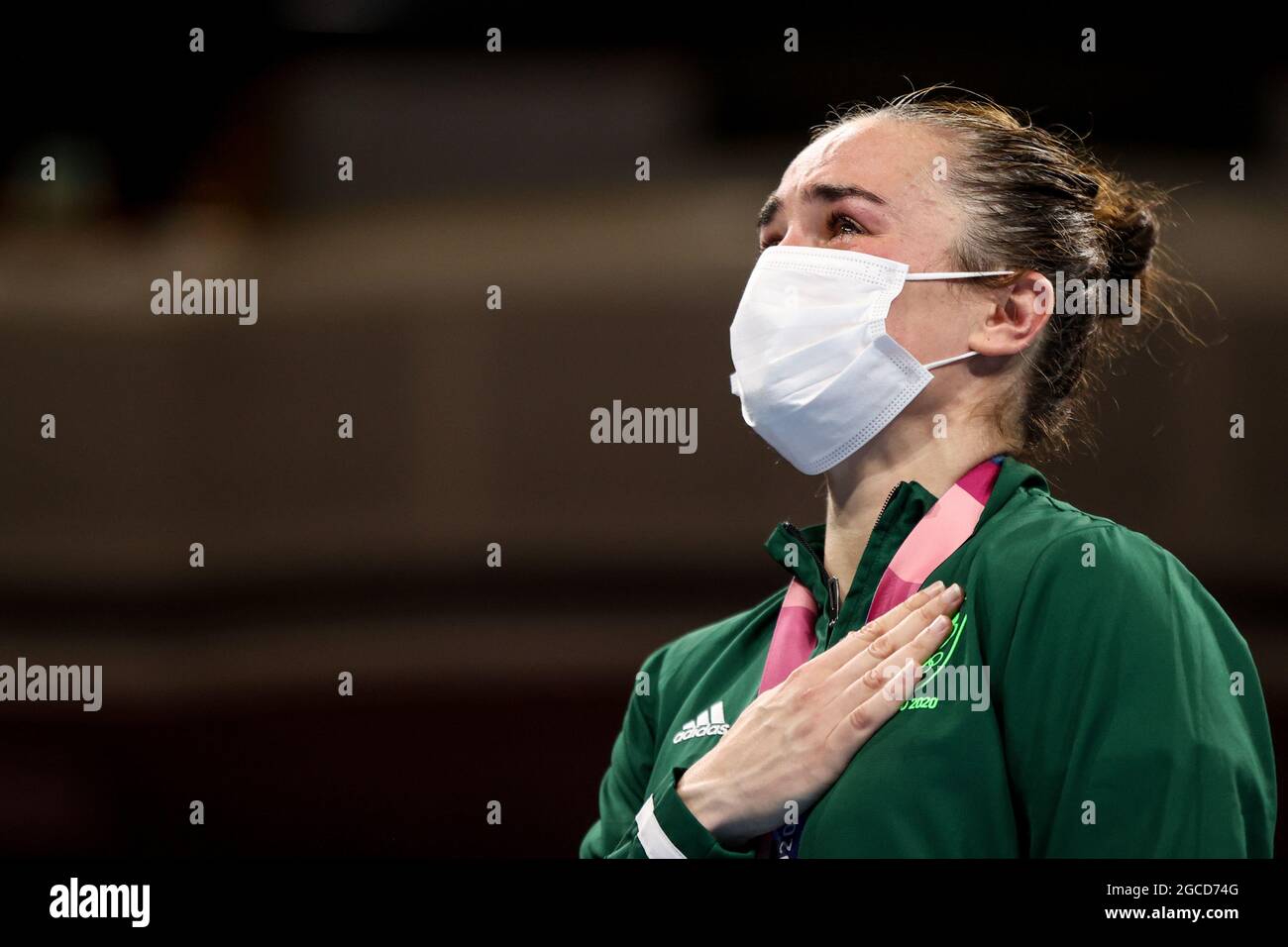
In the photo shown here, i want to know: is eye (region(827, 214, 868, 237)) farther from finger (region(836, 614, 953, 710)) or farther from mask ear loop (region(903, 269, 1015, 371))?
finger (region(836, 614, 953, 710))

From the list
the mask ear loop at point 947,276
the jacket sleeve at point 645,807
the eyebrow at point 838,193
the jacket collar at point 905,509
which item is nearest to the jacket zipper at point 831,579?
the jacket collar at point 905,509

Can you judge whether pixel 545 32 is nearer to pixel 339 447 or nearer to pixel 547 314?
pixel 547 314

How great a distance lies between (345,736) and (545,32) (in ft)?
6.96

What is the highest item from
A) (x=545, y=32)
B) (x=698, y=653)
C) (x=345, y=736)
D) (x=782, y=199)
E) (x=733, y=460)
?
(x=545, y=32)

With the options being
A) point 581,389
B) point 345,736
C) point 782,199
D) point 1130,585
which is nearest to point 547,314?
point 581,389

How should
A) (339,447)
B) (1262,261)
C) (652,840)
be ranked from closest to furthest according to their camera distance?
1. (652,840)
2. (1262,261)
3. (339,447)

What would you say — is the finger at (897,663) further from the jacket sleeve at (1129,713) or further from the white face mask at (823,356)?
the white face mask at (823,356)

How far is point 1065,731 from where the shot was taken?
5.33ft

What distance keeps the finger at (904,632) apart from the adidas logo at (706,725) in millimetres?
313

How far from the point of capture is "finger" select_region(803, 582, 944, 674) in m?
Result: 1.78

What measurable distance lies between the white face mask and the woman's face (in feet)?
0.06

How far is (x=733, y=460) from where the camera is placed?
3766 mm
